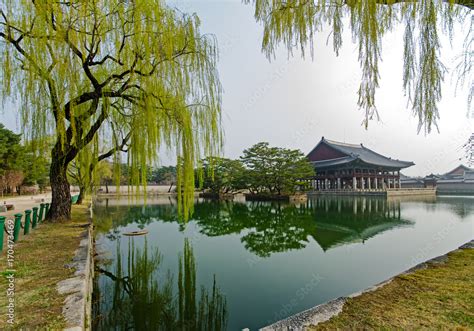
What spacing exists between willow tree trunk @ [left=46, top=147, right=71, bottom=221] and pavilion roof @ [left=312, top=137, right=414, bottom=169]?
2653 cm

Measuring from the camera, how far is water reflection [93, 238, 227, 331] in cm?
307

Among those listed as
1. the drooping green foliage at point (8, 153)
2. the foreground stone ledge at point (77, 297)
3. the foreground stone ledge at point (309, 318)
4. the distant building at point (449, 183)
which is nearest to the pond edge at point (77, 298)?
the foreground stone ledge at point (77, 297)

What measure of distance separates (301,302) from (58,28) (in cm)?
517

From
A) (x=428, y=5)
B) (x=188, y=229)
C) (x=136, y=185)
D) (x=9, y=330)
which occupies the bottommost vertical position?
(x=188, y=229)

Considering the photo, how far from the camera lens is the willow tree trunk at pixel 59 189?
588 centimetres

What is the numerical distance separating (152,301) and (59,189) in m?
4.02

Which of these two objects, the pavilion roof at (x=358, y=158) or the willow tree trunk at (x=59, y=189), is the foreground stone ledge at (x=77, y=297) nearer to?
the willow tree trunk at (x=59, y=189)

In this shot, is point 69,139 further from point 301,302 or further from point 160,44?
point 301,302

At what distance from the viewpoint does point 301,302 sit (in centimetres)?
359

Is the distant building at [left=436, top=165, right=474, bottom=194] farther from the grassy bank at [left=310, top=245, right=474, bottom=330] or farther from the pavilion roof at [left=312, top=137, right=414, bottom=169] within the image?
the grassy bank at [left=310, top=245, right=474, bottom=330]

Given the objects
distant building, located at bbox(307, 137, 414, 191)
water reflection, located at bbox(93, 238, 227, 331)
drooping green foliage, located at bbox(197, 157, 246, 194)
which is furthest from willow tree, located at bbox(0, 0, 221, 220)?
distant building, located at bbox(307, 137, 414, 191)

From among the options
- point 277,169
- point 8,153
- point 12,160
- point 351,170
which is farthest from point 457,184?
point 8,153

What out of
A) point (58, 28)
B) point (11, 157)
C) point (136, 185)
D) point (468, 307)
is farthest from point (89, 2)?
point (11, 157)

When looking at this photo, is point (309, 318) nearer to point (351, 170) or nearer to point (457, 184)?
point (351, 170)
